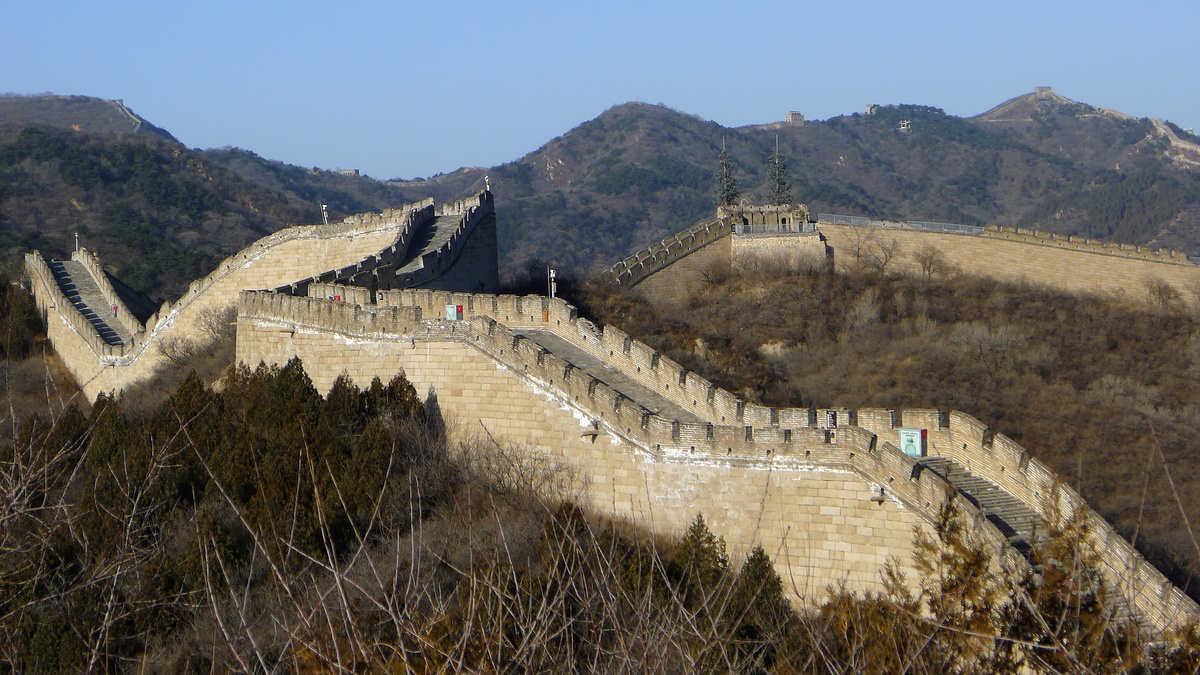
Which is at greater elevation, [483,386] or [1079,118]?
[1079,118]

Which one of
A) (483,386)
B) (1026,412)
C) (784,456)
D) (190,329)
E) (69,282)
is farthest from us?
(69,282)

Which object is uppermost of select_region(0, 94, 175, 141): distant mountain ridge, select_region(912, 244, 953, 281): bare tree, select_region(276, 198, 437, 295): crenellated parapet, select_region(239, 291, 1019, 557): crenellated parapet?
select_region(0, 94, 175, 141): distant mountain ridge

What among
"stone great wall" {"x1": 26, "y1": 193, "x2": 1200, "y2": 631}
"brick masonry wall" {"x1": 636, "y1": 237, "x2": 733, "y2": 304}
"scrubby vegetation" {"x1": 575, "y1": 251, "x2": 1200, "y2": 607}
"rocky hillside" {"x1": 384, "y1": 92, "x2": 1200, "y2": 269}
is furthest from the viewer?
"rocky hillside" {"x1": 384, "y1": 92, "x2": 1200, "y2": 269}

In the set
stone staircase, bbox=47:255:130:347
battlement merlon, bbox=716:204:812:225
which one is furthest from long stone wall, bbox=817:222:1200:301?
stone staircase, bbox=47:255:130:347

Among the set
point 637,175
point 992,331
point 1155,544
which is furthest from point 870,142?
point 1155,544

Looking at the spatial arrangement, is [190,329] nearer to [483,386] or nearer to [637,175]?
[483,386]

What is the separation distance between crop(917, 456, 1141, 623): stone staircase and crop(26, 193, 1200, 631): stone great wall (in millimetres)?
34

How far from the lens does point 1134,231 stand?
7962 centimetres

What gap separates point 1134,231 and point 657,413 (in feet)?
230

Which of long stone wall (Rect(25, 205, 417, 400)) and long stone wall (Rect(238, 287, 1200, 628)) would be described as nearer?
long stone wall (Rect(238, 287, 1200, 628))

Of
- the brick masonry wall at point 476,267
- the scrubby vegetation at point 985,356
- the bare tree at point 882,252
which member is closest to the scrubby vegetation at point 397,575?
the brick masonry wall at point 476,267

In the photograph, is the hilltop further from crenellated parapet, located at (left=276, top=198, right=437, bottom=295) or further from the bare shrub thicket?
the bare shrub thicket

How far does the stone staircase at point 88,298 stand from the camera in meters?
29.5

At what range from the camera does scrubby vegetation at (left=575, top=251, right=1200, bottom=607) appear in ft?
71.9
